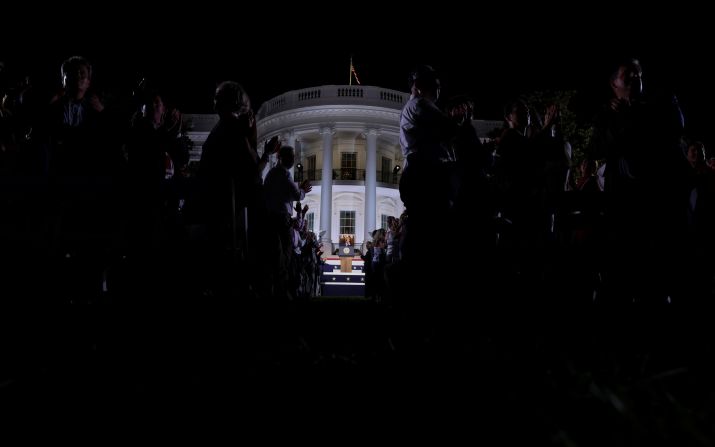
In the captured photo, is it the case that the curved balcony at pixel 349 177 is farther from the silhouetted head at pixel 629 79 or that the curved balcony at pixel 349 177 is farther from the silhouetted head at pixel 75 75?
the silhouetted head at pixel 629 79

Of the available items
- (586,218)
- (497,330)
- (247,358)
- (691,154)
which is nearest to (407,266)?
(497,330)

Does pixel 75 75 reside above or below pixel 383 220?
below

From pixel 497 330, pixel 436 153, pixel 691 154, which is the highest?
pixel 691 154

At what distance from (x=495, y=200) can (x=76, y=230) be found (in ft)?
11.2

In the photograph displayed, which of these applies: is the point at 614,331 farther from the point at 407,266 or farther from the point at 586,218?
the point at 407,266

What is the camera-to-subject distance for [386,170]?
34.9 meters

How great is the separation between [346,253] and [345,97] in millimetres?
9582

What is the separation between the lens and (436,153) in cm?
376

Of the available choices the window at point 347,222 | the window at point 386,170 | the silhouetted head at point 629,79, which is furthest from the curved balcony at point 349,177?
the silhouetted head at point 629,79

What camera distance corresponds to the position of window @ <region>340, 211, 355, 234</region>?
32562 millimetres

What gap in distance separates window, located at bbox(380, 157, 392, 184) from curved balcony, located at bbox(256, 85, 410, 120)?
6792 mm

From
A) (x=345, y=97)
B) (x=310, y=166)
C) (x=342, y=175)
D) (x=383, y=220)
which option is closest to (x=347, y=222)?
(x=383, y=220)

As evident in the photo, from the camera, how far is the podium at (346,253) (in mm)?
22375

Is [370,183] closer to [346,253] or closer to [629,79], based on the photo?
[346,253]
